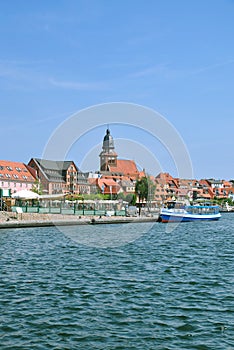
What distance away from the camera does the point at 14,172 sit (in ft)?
394

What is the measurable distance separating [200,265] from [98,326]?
12179mm

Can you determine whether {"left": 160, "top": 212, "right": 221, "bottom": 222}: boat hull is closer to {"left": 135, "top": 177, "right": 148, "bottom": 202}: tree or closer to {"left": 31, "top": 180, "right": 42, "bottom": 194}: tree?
{"left": 31, "top": 180, "right": 42, "bottom": 194}: tree

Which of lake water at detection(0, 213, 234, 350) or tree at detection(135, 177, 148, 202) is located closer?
lake water at detection(0, 213, 234, 350)

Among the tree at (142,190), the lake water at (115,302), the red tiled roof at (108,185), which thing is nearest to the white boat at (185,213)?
the tree at (142,190)

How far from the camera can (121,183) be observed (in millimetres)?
156000

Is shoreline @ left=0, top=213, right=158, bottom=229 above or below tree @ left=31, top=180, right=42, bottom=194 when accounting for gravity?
below

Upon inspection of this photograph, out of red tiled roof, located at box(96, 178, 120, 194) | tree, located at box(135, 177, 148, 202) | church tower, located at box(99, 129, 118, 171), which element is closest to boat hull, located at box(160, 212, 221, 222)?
tree, located at box(135, 177, 148, 202)

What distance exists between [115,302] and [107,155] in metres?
166

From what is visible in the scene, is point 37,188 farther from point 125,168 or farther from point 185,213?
point 125,168

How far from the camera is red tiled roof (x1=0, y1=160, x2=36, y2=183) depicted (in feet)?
382

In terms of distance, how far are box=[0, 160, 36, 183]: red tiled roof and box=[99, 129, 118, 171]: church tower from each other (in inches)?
2164

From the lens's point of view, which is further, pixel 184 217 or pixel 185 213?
pixel 185 213

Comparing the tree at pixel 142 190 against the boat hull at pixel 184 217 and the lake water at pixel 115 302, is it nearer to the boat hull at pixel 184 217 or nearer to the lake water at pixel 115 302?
the boat hull at pixel 184 217

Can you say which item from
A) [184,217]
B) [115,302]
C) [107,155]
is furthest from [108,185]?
[115,302]
